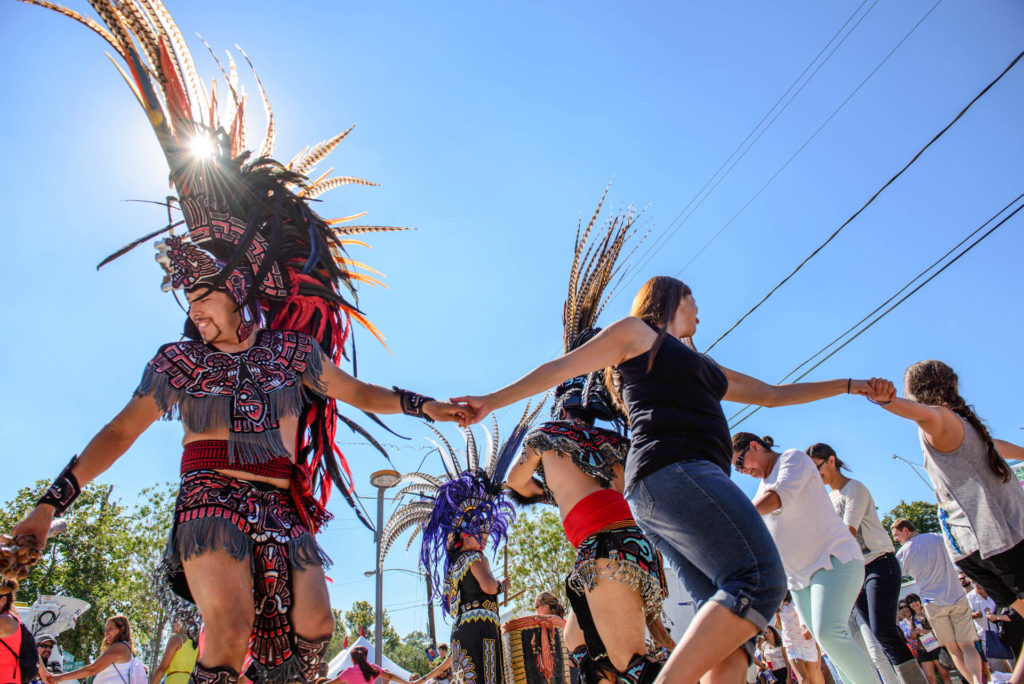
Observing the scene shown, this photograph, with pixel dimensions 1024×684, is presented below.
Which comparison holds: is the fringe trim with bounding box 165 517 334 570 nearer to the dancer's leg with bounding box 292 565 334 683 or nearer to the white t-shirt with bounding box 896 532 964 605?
the dancer's leg with bounding box 292 565 334 683

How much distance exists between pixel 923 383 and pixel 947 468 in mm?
505

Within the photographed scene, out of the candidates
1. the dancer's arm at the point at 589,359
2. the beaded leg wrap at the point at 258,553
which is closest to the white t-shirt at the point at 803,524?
the dancer's arm at the point at 589,359

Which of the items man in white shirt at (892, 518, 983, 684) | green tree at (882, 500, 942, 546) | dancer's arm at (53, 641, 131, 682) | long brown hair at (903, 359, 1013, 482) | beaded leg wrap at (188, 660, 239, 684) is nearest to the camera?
beaded leg wrap at (188, 660, 239, 684)

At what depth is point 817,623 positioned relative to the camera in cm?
339

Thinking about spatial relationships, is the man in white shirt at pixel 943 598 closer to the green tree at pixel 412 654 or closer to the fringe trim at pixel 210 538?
the fringe trim at pixel 210 538

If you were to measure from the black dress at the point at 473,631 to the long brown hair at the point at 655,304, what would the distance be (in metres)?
2.59

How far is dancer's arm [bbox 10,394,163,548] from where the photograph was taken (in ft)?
8.35

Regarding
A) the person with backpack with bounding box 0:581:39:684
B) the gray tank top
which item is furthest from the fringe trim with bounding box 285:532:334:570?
the person with backpack with bounding box 0:581:39:684

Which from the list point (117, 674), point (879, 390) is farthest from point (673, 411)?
point (117, 674)

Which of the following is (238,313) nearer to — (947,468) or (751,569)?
(751,569)

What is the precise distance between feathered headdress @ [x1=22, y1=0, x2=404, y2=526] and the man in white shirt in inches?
222

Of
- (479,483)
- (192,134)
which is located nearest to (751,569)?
(192,134)

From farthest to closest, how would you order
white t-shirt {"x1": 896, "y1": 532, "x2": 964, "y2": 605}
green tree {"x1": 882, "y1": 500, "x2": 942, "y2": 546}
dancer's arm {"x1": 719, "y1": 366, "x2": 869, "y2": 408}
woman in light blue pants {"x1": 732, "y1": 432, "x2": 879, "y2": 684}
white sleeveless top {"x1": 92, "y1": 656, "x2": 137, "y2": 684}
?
1. green tree {"x1": 882, "y1": 500, "x2": 942, "y2": 546}
2. white sleeveless top {"x1": 92, "y1": 656, "x2": 137, "y2": 684}
3. white t-shirt {"x1": 896, "y1": 532, "x2": 964, "y2": 605}
4. woman in light blue pants {"x1": 732, "y1": 432, "x2": 879, "y2": 684}
5. dancer's arm {"x1": 719, "y1": 366, "x2": 869, "y2": 408}

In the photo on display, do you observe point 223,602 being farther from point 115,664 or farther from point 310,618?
point 115,664
